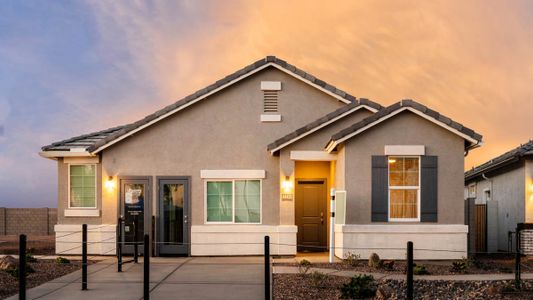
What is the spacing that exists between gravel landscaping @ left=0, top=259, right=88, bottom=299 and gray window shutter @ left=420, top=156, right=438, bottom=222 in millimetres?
9399

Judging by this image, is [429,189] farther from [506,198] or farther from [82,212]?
[82,212]

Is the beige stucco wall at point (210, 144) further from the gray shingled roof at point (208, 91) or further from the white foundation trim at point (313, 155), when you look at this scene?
the white foundation trim at point (313, 155)

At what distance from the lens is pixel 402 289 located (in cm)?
1178

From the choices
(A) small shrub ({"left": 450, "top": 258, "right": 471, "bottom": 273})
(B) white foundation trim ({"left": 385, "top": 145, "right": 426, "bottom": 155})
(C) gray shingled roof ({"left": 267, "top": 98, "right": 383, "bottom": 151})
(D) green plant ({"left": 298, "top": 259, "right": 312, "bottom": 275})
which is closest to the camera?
(D) green plant ({"left": 298, "top": 259, "right": 312, "bottom": 275})

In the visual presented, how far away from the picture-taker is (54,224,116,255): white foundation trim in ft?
59.7

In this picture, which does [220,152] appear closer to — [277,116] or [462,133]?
[277,116]

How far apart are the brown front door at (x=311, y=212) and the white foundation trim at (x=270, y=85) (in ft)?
10.3

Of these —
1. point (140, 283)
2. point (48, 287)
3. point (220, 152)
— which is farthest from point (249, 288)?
point (220, 152)

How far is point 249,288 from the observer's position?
12188mm

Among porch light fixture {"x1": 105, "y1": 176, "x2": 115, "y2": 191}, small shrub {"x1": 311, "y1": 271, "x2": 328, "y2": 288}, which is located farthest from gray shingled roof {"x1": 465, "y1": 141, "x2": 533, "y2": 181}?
porch light fixture {"x1": 105, "y1": 176, "x2": 115, "y2": 191}

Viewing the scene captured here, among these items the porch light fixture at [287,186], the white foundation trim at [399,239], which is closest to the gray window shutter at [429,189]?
the white foundation trim at [399,239]

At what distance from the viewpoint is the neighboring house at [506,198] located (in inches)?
736

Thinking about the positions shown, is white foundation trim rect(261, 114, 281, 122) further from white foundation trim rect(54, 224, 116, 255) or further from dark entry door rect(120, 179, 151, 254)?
white foundation trim rect(54, 224, 116, 255)

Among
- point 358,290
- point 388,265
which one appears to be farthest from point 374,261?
point 358,290
